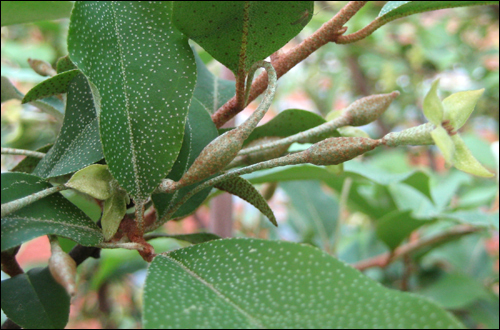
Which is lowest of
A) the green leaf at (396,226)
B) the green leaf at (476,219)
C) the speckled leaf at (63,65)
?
the green leaf at (396,226)

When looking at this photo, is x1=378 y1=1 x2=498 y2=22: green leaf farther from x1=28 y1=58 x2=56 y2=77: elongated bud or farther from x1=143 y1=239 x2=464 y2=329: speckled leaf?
x1=28 y1=58 x2=56 y2=77: elongated bud

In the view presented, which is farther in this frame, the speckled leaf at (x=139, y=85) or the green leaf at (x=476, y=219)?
the green leaf at (x=476, y=219)

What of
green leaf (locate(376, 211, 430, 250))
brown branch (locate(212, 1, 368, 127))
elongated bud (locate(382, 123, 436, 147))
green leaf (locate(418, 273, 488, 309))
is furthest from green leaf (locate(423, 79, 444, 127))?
green leaf (locate(418, 273, 488, 309))

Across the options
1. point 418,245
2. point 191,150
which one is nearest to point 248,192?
point 191,150

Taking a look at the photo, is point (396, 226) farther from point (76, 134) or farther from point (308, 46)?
point (76, 134)

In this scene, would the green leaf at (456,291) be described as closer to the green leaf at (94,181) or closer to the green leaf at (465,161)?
the green leaf at (465,161)

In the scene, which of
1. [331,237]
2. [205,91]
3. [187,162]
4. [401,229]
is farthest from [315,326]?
[331,237]

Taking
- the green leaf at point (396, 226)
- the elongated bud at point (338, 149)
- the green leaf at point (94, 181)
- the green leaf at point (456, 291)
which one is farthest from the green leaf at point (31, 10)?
the green leaf at point (456, 291)
